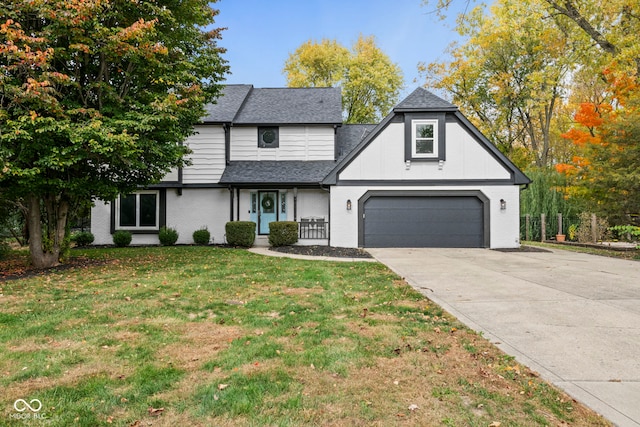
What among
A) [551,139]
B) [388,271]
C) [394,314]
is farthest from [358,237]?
[551,139]

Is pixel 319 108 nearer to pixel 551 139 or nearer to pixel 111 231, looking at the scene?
pixel 111 231

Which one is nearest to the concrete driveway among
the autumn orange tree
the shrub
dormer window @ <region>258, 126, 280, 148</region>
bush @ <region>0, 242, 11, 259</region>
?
the autumn orange tree

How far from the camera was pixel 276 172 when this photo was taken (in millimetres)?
15555

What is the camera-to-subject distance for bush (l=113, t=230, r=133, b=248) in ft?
48.5

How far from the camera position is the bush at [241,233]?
14.1m

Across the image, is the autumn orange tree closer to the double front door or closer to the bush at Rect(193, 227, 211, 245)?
the double front door

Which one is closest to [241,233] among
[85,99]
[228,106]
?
[228,106]

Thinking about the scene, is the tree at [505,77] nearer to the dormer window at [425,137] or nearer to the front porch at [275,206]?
the dormer window at [425,137]

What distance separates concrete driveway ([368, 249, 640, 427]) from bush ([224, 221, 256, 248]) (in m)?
6.61

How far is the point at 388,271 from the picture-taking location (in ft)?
27.3

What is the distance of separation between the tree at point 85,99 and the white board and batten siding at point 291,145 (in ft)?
17.7

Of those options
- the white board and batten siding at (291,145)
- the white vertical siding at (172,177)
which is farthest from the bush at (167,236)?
the white board and batten siding at (291,145)

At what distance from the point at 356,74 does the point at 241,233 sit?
68.1 feet

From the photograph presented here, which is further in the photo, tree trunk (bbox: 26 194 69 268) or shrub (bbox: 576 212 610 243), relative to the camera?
shrub (bbox: 576 212 610 243)
